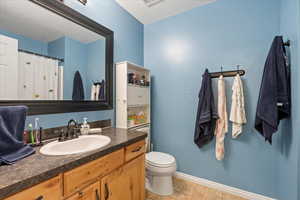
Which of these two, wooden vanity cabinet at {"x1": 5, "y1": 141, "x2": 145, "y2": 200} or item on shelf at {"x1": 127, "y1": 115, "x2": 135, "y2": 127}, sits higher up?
item on shelf at {"x1": 127, "y1": 115, "x2": 135, "y2": 127}

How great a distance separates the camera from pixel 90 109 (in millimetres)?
1484

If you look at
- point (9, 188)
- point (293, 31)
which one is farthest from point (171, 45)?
point (9, 188)

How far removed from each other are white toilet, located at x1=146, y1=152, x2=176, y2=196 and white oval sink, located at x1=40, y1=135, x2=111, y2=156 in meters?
0.75

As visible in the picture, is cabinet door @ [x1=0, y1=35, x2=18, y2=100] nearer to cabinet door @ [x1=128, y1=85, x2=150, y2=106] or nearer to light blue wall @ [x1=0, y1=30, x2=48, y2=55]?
light blue wall @ [x1=0, y1=30, x2=48, y2=55]

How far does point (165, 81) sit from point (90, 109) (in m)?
1.22

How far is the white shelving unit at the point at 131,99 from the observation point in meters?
1.76

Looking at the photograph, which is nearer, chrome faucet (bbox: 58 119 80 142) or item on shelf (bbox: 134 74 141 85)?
chrome faucet (bbox: 58 119 80 142)

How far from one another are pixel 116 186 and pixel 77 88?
0.99 m

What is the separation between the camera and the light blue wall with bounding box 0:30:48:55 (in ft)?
3.25

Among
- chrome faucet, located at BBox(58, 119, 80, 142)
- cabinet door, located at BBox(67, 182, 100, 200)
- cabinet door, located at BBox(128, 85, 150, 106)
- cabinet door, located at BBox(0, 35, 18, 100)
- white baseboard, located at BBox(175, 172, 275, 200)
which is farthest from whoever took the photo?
cabinet door, located at BBox(128, 85, 150, 106)

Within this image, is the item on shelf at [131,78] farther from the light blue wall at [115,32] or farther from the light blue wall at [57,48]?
the light blue wall at [57,48]

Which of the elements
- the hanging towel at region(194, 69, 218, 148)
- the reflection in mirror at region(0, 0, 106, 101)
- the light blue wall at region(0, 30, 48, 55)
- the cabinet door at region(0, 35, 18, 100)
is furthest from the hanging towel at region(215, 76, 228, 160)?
the cabinet door at region(0, 35, 18, 100)

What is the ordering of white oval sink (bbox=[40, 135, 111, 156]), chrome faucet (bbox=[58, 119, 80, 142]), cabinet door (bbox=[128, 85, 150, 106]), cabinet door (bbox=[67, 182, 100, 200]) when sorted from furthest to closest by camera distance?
cabinet door (bbox=[128, 85, 150, 106]) < chrome faucet (bbox=[58, 119, 80, 142]) < white oval sink (bbox=[40, 135, 111, 156]) < cabinet door (bbox=[67, 182, 100, 200])

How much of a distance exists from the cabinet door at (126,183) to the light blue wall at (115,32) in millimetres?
700
